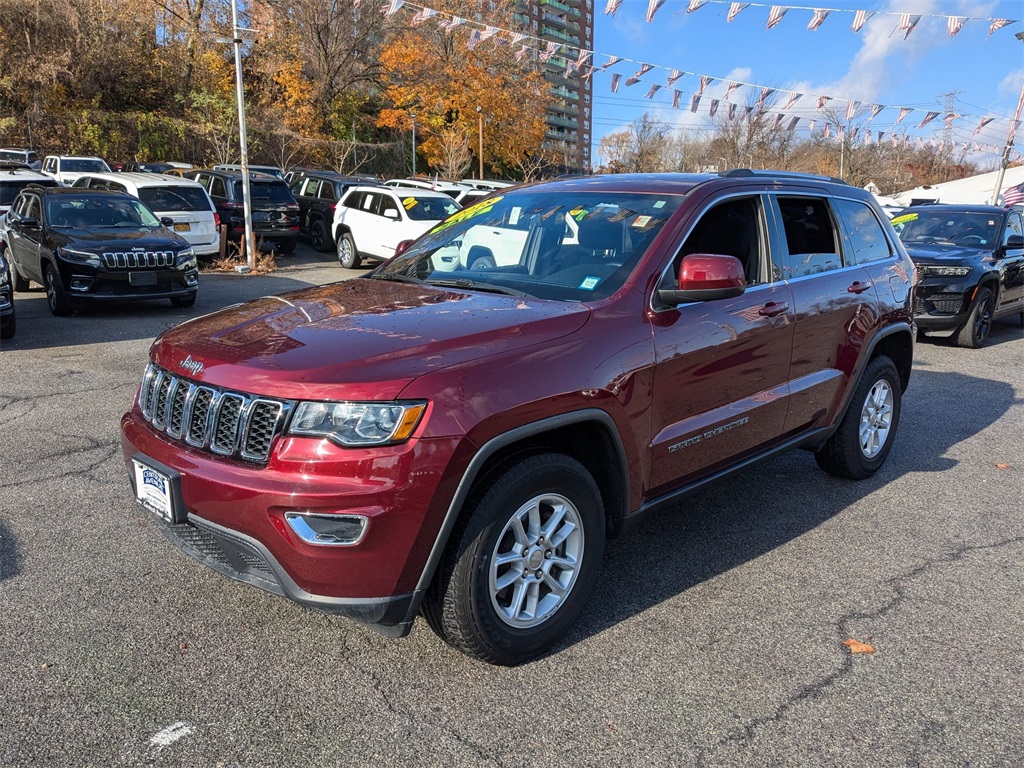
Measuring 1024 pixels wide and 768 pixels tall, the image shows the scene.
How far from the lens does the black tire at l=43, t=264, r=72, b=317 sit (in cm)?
1022

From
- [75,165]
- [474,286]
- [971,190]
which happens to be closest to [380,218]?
[75,165]

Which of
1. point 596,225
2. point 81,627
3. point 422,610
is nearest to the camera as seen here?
point 422,610

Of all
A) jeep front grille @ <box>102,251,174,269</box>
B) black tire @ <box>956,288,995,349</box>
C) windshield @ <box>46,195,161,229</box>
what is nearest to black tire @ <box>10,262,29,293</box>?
windshield @ <box>46,195,161,229</box>

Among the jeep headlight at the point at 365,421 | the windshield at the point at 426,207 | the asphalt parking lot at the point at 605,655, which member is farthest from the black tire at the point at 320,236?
the jeep headlight at the point at 365,421

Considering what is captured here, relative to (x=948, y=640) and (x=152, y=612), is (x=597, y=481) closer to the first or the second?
(x=948, y=640)

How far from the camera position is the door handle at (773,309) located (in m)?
4.06

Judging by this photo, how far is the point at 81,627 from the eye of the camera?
10.9 feet

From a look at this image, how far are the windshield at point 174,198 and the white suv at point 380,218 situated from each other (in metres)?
2.94

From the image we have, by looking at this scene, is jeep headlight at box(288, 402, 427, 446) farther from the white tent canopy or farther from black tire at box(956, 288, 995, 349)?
the white tent canopy

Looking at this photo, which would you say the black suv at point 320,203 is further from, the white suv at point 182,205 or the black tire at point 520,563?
the black tire at point 520,563

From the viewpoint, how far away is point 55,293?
1034 centimetres

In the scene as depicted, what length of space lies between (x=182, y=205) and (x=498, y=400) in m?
13.4

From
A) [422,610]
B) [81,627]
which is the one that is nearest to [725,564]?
[422,610]

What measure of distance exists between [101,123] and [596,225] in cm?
3112
